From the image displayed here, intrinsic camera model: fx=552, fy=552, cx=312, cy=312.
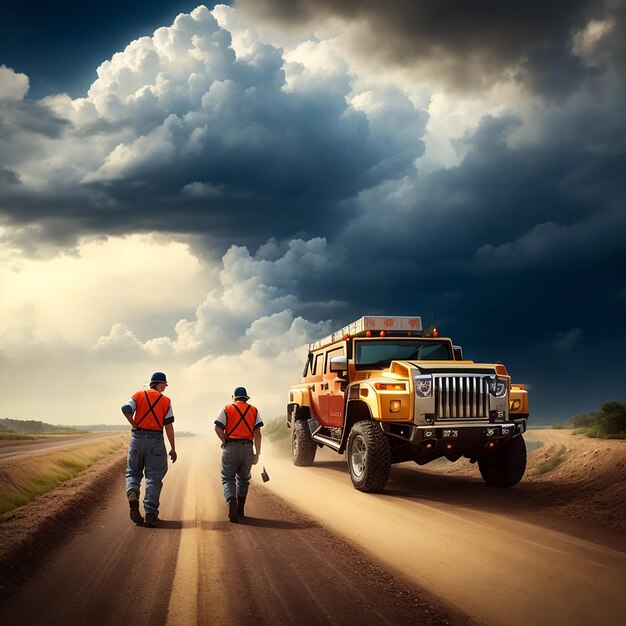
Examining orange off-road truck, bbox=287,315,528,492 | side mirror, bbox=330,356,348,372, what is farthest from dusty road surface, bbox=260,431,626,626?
side mirror, bbox=330,356,348,372

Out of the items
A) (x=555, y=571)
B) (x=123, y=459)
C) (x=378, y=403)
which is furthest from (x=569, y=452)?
(x=123, y=459)

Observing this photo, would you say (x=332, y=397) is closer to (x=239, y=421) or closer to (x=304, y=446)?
(x=304, y=446)

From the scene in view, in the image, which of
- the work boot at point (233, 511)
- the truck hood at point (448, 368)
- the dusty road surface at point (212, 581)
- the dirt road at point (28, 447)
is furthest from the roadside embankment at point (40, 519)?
the truck hood at point (448, 368)

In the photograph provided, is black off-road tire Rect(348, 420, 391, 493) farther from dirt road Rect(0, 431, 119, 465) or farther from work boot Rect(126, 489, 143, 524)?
dirt road Rect(0, 431, 119, 465)

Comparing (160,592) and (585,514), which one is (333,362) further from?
(160,592)

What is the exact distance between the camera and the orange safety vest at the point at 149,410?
7992mm

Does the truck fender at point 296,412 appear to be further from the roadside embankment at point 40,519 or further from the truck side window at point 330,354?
the roadside embankment at point 40,519

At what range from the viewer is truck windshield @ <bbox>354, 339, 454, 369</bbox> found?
11383mm

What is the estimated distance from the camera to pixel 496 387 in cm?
983

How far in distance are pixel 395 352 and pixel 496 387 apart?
2.32m

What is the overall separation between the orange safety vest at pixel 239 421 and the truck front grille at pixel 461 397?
3.21m

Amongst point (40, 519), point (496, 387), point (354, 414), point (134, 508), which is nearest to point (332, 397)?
point (354, 414)

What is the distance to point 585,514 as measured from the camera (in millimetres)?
7926

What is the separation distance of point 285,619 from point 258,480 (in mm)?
8580
